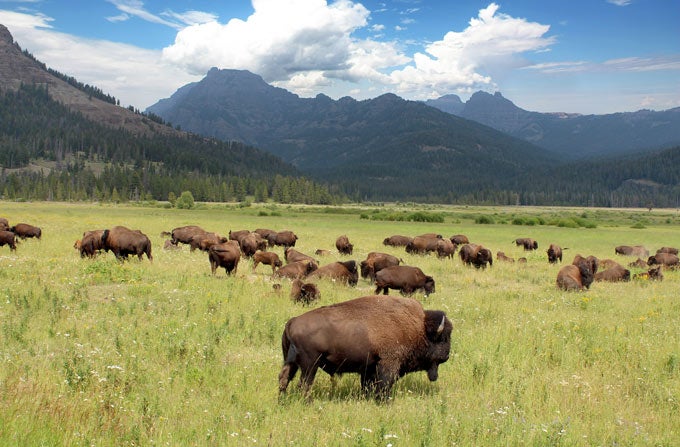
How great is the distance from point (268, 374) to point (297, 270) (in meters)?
11.4

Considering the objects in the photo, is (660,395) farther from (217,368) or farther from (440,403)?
(217,368)

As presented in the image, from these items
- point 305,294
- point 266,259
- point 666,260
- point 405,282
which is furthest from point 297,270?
point 666,260

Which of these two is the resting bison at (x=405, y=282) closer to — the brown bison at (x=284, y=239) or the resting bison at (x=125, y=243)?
the resting bison at (x=125, y=243)

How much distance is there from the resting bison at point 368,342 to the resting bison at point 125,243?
16538 mm

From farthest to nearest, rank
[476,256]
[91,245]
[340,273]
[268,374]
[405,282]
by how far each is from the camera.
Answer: [476,256] → [91,245] → [340,273] → [405,282] → [268,374]

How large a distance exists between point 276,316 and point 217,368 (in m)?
4.07

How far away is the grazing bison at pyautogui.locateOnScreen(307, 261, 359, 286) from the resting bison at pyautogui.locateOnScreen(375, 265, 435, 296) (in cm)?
161

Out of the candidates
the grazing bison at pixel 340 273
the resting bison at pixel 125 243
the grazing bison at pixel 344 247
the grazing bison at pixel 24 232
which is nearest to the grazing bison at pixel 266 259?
the grazing bison at pixel 340 273

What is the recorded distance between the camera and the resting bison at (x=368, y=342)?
686cm

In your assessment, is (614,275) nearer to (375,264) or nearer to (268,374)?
(375,264)

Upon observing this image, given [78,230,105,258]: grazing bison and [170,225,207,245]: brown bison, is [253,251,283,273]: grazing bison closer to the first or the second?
[78,230,105,258]: grazing bison

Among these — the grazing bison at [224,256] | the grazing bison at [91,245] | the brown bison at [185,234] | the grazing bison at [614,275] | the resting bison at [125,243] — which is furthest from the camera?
the brown bison at [185,234]

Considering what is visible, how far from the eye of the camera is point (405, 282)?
57.7 feet

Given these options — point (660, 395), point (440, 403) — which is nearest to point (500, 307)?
point (660, 395)
